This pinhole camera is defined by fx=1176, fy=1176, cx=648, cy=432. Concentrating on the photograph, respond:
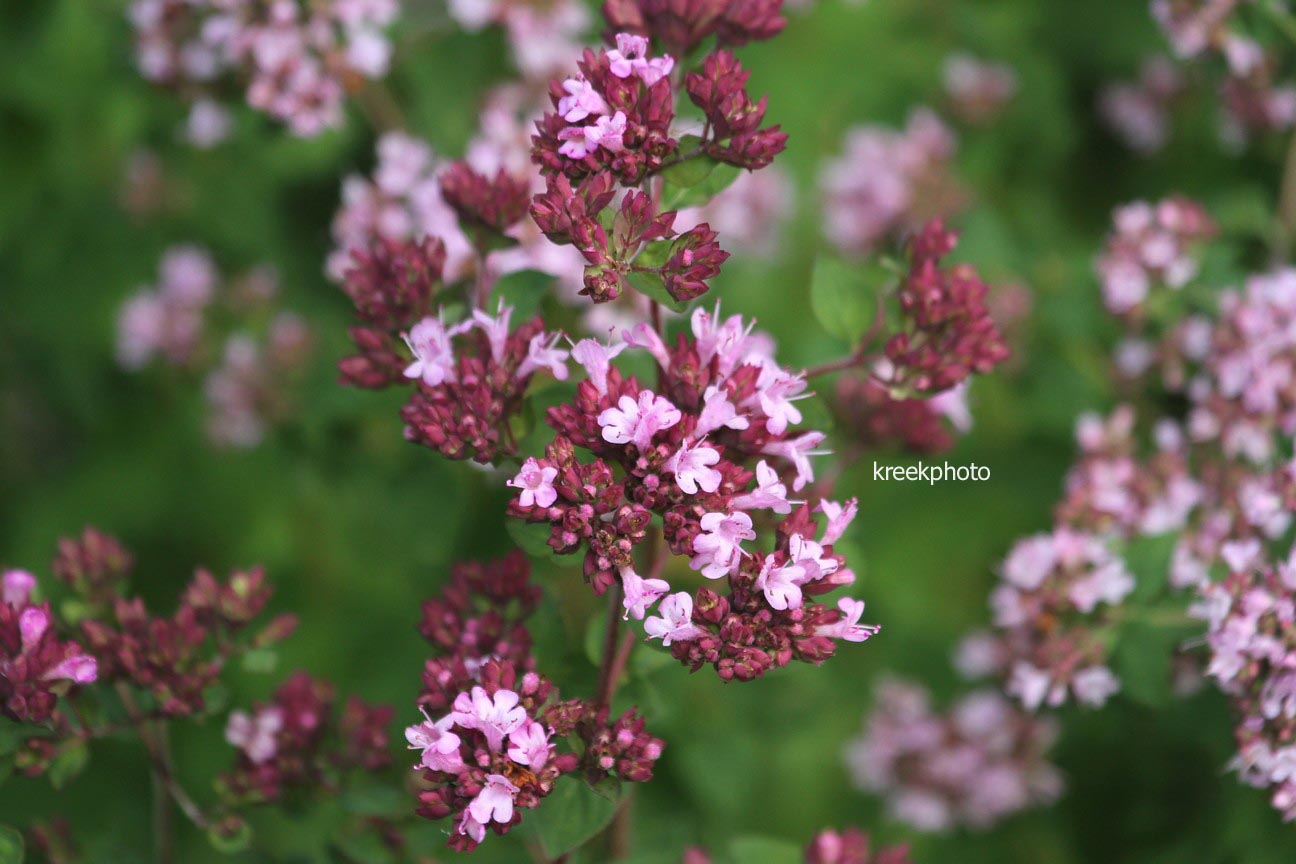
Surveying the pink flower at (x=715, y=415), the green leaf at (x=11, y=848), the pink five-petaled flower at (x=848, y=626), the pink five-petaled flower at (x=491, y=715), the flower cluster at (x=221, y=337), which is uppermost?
the flower cluster at (x=221, y=337)

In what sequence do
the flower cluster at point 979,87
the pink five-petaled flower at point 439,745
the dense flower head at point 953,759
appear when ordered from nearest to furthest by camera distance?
the pink five-petaled flower at point 439,745 → the dense flower head at point 953,759 → the flower cluster at point 979,87

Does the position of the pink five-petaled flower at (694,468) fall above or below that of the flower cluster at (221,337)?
below

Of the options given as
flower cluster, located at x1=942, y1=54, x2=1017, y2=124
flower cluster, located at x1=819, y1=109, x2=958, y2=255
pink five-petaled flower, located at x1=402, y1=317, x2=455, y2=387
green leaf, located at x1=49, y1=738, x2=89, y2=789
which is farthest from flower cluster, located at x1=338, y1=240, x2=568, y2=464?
flower cluster, located at x1=942, y1=54, x2=1017, y2=124

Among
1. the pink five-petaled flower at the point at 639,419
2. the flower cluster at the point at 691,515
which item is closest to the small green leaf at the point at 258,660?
the flower cluster at the point at 691,515

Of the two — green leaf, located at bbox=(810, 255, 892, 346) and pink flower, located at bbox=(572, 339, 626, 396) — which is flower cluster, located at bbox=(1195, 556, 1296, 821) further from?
pink flower, located at bbox=(572, 339, 626, 396)

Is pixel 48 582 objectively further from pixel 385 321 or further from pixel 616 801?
pixel 616 801

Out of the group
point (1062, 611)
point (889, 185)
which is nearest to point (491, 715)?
point (1062, 611)

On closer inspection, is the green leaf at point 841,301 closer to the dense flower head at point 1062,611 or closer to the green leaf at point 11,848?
the dense flower head at point 1062,611
